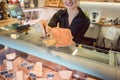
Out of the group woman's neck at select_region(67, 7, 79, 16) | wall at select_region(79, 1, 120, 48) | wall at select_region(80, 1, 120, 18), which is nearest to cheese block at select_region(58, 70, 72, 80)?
woman's neck at select_region(67, 7, 79, 16)

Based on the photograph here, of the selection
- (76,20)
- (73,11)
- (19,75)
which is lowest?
(19,75)

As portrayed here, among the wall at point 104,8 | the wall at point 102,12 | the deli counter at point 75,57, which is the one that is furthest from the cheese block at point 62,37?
the wall at point 104,8

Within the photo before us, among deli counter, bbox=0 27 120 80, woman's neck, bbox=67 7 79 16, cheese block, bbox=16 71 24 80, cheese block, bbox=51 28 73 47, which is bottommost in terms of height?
cheese block, bbox=16 71 24 80

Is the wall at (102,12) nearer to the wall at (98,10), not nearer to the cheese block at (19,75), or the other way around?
the wall at (98,10)

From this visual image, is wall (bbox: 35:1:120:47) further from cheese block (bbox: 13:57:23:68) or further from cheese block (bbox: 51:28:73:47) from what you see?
cheese block (bbox: 51:28:73:47)

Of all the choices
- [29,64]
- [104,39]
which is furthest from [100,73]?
[104,39]

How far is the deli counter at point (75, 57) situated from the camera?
762 millimetres

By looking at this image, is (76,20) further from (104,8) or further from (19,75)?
(104,8)

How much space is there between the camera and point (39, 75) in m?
1.07

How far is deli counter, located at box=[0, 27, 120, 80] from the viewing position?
2.50ft

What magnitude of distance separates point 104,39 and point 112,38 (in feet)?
1.14

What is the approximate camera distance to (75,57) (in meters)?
0.87

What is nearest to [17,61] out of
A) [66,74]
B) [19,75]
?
[19,75]

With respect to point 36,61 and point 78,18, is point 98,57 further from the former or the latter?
point 78,18
